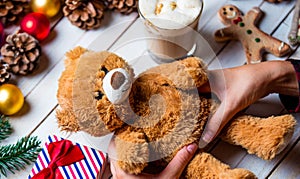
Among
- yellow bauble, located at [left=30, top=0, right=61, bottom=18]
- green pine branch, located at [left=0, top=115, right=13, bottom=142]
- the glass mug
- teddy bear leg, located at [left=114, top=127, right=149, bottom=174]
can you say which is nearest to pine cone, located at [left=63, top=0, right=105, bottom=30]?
yellow bauble, located at [left=30, top=0, right=61, bottom=18]

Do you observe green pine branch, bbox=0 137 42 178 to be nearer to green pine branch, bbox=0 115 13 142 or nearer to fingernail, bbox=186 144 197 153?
green pine branch, bbox=0 115 13 142

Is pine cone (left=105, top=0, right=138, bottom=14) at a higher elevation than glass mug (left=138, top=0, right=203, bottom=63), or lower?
lower

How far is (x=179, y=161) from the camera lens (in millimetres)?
936

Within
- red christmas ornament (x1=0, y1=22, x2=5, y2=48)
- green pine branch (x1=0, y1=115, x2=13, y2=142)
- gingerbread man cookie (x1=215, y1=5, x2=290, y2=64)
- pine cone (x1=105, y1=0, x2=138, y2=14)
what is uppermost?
gingerbread man cookie (x1=215, y1=5, x2=290, y2=64)

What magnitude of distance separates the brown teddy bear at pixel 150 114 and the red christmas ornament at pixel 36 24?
284mm

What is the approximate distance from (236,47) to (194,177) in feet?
1.24

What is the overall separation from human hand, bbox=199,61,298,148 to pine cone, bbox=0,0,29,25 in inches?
20.6

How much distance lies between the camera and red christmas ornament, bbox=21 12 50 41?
1.15m

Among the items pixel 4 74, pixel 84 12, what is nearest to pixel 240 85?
pixel 84 12

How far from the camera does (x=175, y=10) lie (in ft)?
3.31

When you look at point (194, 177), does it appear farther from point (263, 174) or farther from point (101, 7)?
point (101, 7)

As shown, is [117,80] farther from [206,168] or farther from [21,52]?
[21,52]

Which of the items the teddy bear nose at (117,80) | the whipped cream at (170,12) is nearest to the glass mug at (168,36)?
the whipped cream at (170,12)

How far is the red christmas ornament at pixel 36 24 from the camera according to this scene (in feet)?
3.79
